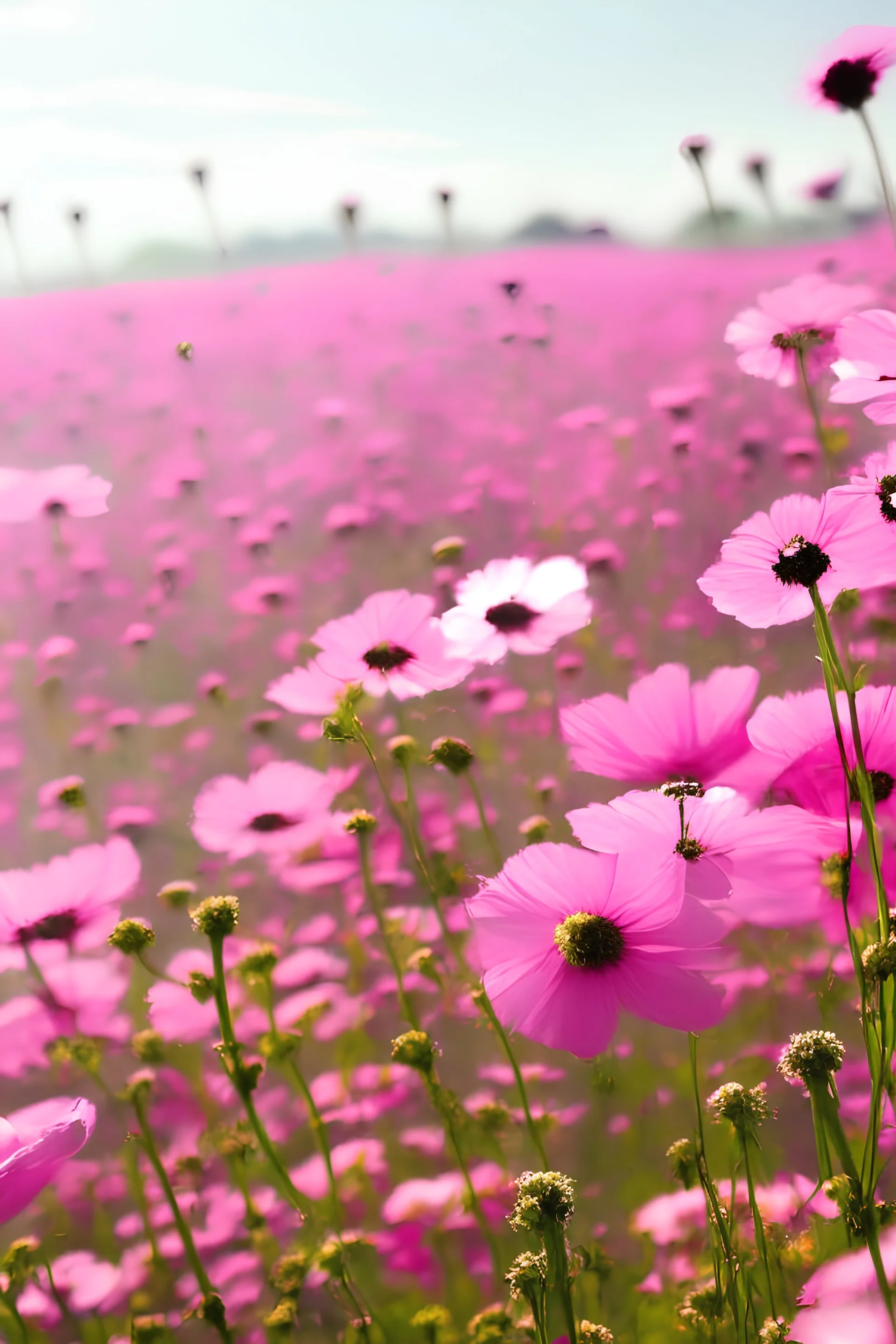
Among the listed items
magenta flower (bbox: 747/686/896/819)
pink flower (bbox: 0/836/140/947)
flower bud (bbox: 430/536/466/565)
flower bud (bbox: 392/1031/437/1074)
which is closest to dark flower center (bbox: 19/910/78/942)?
pink flower (bbox: 0/836/140/947)

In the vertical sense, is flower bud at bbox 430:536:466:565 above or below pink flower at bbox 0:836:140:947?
above

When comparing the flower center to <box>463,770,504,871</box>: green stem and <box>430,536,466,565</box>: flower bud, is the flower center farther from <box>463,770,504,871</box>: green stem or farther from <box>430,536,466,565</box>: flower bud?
<box>430,536,466,565</box>: flower bud

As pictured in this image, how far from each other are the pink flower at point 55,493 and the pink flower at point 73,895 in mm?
129

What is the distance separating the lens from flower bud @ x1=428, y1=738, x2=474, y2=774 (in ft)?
1.06

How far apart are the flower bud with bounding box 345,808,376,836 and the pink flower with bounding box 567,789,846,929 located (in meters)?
0.16

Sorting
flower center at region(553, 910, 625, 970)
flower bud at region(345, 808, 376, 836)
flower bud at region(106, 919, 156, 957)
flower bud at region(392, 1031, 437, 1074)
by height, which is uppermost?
flower bud at region(345, 808, 376, 836)

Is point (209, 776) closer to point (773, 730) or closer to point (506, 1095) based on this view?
point (506, 1095)

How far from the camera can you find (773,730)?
8.3 inches

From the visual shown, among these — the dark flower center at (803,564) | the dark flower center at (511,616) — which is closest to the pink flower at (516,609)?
the dark flower center at (511,616)

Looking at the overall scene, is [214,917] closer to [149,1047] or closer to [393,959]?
[393,959]

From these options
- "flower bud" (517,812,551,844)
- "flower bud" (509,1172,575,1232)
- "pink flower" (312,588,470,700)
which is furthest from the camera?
"flower bud" (517,812,551,844)

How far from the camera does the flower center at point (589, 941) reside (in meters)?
0.17

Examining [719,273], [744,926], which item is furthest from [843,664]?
[719,273]

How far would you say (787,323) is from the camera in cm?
32
